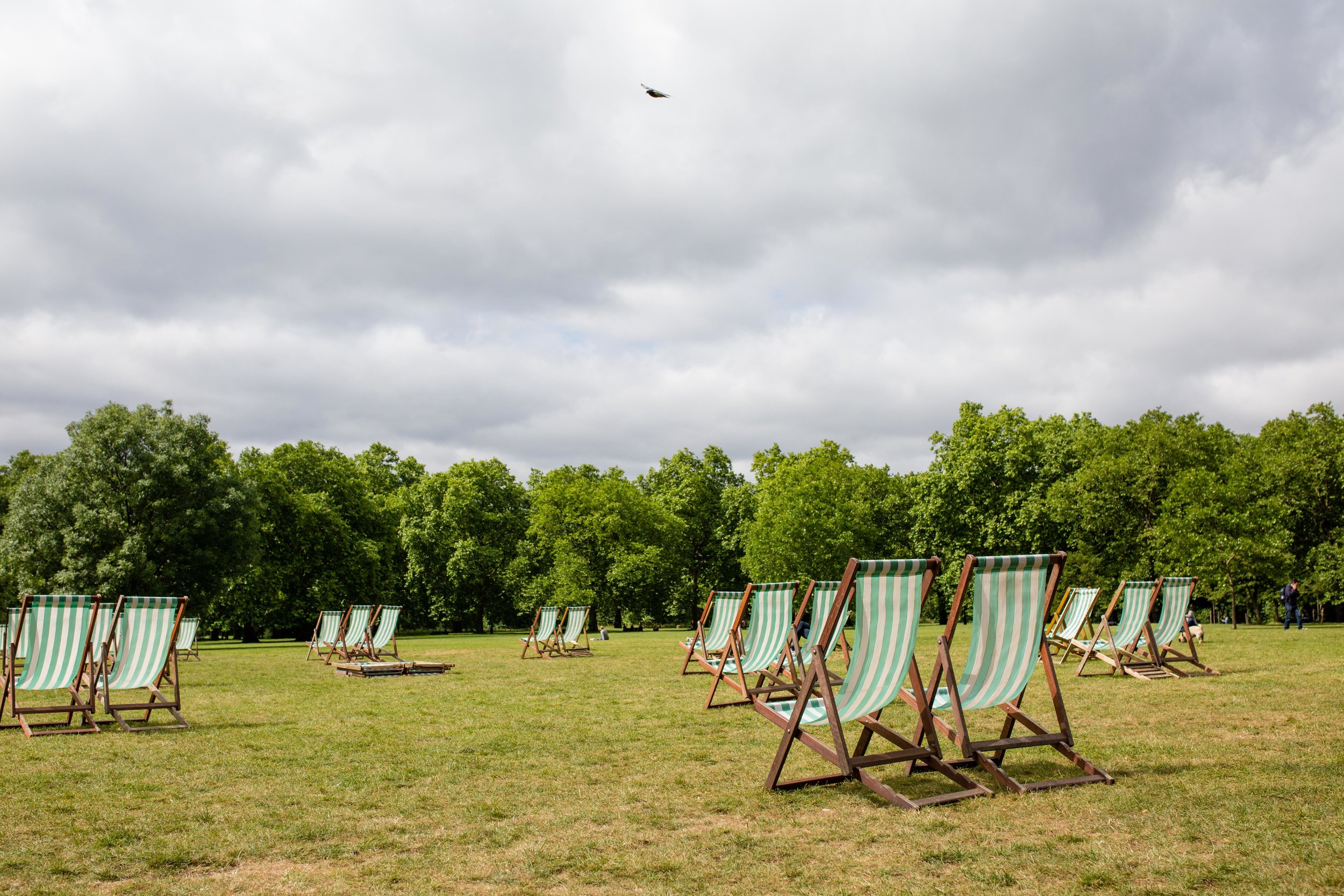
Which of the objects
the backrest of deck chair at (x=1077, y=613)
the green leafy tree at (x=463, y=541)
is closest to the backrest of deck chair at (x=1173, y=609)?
the backrest of deck chair at (x=1077, y=613)

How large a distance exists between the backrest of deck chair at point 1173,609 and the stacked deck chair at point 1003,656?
7876mm

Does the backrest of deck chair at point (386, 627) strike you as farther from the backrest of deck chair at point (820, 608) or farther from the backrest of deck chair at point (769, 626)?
the backrest of deck chair at point (820, 608)

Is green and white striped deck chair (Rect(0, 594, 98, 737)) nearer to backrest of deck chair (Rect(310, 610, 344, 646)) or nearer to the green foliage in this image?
backrest of deck chair (Rect(310, 610, 344, 646))

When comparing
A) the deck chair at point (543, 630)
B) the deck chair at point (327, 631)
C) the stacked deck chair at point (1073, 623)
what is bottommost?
the deck chair at point (327, 631)

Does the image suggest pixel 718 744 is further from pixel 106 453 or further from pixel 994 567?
pixel 106 453

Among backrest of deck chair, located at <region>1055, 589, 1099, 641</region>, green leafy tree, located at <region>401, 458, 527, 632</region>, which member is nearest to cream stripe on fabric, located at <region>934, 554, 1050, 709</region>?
backrest of deck chair, located at <region>1055, 589, 1099, 641</region>

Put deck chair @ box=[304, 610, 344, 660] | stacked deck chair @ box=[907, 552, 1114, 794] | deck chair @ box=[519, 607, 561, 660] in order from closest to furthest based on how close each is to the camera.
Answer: stacked deck chair @ box=[907, 552, 1114, 794] → deck chair @ box=[519, 607, 561, 660] → deck chair @ box=[304, 610, 344, 660]

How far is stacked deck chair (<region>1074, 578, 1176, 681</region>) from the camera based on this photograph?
1240 cm

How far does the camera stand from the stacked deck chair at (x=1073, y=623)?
15156 mm

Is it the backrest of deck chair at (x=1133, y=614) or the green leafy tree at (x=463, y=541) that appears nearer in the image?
the backrest of deck chair at (x=1133, y=614)

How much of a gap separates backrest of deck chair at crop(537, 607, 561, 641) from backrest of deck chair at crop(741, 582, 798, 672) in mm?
10132

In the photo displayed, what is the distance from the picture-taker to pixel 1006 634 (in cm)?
563

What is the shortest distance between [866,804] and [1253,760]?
3.12 m

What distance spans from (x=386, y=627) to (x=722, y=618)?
32.1 feet
